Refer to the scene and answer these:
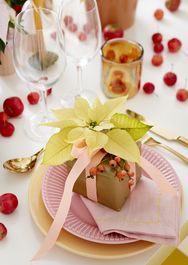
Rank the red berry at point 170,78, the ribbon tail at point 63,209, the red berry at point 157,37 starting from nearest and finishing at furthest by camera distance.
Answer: the ribbon tail at point 63,209
the red berry at point 170,78
the red berry at point 157,37

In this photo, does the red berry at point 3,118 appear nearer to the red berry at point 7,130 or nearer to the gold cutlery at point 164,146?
the red berry at point 7,130

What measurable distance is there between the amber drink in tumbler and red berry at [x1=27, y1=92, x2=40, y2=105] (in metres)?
0.14

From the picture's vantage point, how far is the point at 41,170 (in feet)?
2.87

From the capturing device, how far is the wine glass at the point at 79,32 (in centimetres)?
97

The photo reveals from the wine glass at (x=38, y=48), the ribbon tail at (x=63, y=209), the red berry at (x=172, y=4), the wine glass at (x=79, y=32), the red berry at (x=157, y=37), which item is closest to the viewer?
the ribbon tail at (x=63, y=209)

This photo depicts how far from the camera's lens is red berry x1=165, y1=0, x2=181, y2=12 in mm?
1282

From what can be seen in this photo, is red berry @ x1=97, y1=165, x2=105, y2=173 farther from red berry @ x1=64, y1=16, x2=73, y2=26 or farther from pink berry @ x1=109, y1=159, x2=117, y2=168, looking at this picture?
red berry @ x1=64, y1=16, x2=73, y2=26

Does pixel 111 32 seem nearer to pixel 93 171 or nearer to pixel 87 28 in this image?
pixel 87 28

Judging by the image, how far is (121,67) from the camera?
1.01 m

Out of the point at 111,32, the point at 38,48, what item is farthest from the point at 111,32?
the point at 38,48

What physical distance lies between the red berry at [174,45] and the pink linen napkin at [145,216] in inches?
17.6

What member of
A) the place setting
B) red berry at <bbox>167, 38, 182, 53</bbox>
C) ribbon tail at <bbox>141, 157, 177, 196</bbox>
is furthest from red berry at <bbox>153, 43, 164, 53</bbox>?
ribbon tail at <bbox>141, 157, 177, 196</bbox>

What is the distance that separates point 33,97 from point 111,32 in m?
0.28

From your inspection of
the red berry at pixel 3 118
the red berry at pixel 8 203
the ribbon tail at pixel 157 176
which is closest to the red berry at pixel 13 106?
the red berry at pixel 3 118
